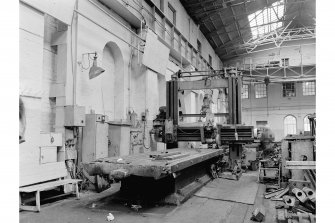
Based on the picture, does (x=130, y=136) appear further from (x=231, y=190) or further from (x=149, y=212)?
(x=149, y=212)

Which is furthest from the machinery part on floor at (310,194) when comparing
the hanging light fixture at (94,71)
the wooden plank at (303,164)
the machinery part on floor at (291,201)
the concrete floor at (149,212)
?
the hanging light fixture at (94,71)

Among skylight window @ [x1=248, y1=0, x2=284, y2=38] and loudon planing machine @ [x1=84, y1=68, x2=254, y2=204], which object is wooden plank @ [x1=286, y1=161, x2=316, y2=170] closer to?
loudon planing machine @ [x1=84, y1=68, x2=254, y2=204]

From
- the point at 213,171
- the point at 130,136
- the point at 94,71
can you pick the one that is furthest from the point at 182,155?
the point at 94,71

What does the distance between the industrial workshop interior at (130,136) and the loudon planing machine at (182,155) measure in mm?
24

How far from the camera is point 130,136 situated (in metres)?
7.07

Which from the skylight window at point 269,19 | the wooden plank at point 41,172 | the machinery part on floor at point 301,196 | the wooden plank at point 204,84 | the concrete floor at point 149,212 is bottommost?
the concrete floor at point 149,212

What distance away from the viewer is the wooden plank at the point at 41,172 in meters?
4.32

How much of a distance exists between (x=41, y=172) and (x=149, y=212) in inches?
80.1

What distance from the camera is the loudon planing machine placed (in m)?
4.05

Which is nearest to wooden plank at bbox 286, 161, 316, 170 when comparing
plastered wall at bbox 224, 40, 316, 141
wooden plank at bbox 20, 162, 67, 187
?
wooden plank at bbox 20, 162, 67, 187

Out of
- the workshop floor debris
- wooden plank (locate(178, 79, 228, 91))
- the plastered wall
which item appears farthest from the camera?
the plastered wall

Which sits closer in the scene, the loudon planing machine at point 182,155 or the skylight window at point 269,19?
the loudon planing machine at point 182,155

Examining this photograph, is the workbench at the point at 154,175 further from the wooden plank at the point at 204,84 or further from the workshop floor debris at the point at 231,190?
the wooden plank at the point at 204,84

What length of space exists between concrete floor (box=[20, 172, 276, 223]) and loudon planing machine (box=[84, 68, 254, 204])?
12.3 inches
